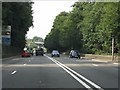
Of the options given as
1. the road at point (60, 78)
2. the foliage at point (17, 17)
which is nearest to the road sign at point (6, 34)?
the foliage at point (17, 17)

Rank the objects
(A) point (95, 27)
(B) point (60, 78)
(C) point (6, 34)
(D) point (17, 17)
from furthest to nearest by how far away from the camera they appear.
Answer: (D) point (17, 17) → (A) point (95, 27) → (C) point (6, 34) → (B) point (60, 78)

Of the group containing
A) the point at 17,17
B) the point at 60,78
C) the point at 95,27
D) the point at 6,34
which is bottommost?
the point at 60,78

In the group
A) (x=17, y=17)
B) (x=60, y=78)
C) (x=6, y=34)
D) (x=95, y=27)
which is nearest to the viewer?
(x=60, y=78)

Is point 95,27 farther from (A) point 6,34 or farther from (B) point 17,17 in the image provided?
(A) point 6,34

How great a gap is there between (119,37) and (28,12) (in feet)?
96.5

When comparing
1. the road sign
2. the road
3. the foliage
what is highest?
the foliage

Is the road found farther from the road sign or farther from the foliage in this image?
the road sign

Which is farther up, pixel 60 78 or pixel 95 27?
pixel 95 27

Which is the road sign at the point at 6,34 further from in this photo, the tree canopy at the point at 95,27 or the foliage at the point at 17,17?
the tree canopy at the point at 95,27

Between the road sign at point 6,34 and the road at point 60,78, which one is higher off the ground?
the road sign at point 6,34

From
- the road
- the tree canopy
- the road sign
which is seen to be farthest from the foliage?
the road

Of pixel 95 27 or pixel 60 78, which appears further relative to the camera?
pixel 95 27

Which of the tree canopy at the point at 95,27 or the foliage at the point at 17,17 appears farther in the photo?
the foliage at the point at 17,17

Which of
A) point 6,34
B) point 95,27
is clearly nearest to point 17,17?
point 6,34
